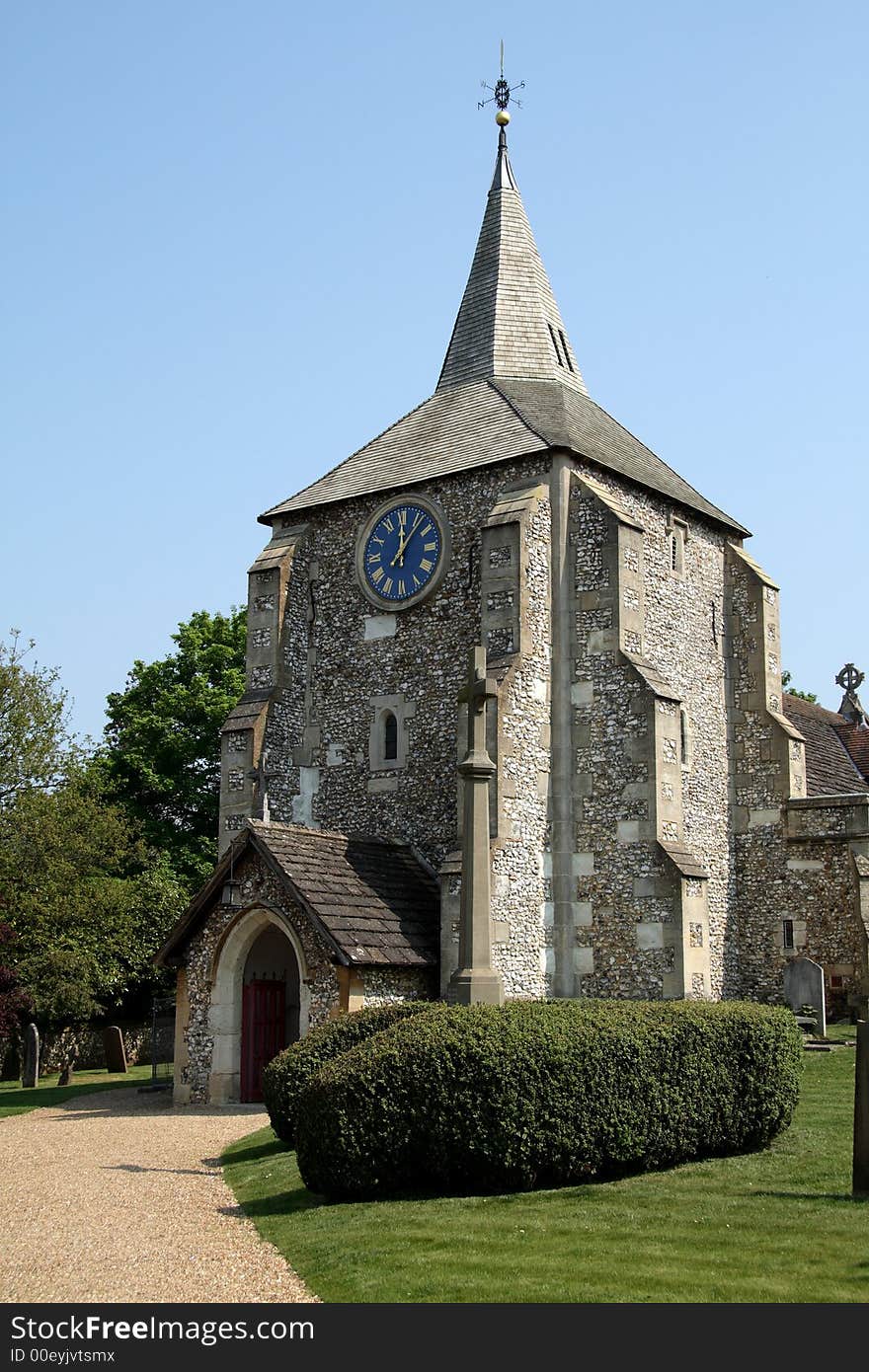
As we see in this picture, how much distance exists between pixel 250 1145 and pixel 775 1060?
6597 millimetres

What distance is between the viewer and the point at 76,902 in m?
35.1

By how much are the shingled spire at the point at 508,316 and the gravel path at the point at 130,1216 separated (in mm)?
17731

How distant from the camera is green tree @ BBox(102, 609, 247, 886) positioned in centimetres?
4284

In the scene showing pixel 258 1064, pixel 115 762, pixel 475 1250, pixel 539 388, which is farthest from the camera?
pixel 115 762

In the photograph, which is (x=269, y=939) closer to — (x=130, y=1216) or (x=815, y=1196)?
(x=130, y=1216)

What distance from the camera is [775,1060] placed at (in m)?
15.3

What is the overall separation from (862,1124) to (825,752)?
24379 millimetres

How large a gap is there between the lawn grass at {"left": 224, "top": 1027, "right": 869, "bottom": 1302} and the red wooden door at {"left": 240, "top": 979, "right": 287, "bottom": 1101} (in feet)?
28.5

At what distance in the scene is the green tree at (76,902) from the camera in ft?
111

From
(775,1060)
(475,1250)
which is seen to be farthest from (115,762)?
(475,1250)

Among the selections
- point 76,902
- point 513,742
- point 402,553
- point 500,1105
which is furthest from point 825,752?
point 500,1105

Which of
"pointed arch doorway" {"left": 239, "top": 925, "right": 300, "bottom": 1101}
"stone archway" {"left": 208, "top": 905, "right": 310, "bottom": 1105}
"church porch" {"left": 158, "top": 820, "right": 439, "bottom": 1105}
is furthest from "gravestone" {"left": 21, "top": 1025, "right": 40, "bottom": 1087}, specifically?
"stone archway" {"left": 208, "top": 905, "right": 310, "bottom": 1105}

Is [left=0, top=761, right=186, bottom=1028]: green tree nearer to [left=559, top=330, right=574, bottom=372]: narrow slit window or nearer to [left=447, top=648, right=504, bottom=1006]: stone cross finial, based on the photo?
[left=559, top=330, right=574, bottom=372]: narrow slit window

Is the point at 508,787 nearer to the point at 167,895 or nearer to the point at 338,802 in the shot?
the point at 338,802
